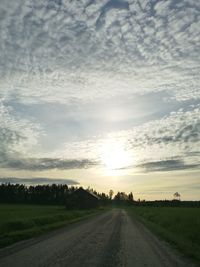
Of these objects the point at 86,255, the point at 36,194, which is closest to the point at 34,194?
the point at 36,194

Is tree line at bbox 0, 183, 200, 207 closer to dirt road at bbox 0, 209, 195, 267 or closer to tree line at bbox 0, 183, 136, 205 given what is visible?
tree line at bbox 0, 183, 136, 205

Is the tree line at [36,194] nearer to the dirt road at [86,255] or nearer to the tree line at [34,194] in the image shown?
the tree line at [34,194]

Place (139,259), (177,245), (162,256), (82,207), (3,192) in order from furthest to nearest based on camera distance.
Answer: (3,192) < (82,207) < (177,245) < (162,256) < (139,259)

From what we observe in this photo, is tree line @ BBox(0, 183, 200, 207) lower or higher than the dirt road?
higher

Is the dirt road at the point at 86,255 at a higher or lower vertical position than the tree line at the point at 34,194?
lower

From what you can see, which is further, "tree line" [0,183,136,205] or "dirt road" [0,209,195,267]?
"tree line" [0,183,136,205]

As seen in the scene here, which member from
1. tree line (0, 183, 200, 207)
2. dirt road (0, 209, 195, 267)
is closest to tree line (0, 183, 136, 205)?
tree line (0, 183, 200, 207)

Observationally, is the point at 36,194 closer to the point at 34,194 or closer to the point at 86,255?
the point at 34,194

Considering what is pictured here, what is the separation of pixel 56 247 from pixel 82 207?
84.9m

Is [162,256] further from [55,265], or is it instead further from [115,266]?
[55,265]

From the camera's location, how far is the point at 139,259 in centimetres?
1282

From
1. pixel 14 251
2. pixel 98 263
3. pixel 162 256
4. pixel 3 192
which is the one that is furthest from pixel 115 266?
pixel 3 192

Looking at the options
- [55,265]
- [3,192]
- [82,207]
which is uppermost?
[3,192]

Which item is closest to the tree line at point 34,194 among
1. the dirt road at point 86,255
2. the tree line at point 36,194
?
the tree line at point 36,194
